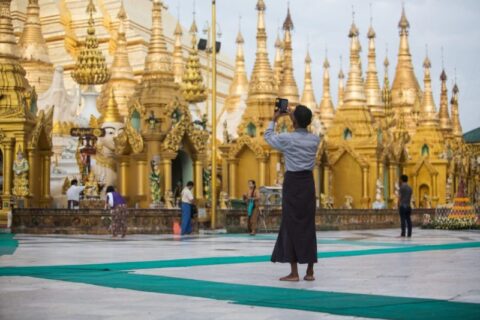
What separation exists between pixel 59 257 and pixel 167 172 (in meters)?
17.0

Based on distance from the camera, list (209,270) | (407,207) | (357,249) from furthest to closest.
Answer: (407,207), (357,249), (209,270)

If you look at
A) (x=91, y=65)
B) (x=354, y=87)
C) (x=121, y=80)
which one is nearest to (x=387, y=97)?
(x=354, y=87)

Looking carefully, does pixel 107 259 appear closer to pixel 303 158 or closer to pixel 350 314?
pixel 303 158

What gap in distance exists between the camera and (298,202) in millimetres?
9383

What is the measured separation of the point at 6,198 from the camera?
81.1 ft

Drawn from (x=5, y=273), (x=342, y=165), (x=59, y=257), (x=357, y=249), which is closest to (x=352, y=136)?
(x=342, y=165)

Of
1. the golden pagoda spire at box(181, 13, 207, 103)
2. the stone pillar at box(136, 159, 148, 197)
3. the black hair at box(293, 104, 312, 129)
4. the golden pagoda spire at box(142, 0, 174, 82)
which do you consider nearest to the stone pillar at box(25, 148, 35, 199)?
the stone pillar at box(136, 159, 148, 197)

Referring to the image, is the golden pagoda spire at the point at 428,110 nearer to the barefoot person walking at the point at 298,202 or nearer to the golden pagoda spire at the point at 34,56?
the golden pagoda spire at the point at 34,56

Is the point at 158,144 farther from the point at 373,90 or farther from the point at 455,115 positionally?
the point at 455,115

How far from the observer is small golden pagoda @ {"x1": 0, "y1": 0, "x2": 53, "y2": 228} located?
2506cm

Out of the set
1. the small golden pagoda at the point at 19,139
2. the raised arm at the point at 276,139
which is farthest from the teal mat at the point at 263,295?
the small golden pagoda at the point at 19,139

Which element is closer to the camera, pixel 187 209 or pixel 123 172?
pixel 187 209

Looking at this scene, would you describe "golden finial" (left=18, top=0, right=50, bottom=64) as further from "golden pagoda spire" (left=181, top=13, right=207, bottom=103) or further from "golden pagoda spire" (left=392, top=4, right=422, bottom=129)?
"golden pagoda spire" (left=392, top=4, right=422, bottom=129)

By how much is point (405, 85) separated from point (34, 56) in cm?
2832
